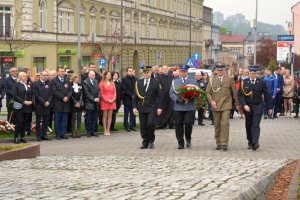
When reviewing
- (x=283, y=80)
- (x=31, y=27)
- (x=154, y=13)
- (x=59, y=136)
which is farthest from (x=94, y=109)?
(x=154, y=13)

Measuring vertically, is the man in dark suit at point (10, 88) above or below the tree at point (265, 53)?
below

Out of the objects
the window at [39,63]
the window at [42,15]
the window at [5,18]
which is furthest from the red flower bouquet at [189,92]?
the window at [42,15]

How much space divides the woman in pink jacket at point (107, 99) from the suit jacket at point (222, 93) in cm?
569

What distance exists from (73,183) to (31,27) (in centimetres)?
4365

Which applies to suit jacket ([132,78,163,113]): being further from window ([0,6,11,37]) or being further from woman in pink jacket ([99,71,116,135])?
window ([0,6,11,37])

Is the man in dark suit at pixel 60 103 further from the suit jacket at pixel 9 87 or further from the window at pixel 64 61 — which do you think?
the window at pixel 64 61

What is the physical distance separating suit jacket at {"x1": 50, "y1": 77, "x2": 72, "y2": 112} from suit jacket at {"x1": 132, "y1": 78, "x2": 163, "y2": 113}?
3542 mm

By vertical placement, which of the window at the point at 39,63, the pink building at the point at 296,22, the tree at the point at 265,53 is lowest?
the window at the point at 39,63

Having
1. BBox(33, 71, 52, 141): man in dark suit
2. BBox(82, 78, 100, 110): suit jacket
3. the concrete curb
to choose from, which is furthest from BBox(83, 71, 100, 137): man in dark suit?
the concrete curb

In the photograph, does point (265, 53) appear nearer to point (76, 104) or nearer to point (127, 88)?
point (127, 88)

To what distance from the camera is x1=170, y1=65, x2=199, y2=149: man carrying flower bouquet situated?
57.2ft

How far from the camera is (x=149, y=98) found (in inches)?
709

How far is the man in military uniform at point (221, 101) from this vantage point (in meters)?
17.2

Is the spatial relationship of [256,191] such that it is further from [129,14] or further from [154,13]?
[154,13]
